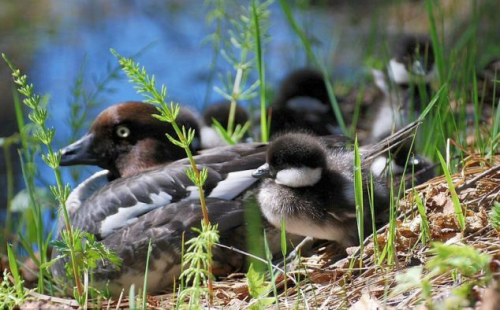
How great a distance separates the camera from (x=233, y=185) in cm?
402

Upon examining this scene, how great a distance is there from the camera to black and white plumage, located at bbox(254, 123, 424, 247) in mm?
3596

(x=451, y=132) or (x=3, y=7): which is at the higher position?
(x=3, y=7)

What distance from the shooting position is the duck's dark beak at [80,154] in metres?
4.60

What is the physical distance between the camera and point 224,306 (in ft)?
11.3

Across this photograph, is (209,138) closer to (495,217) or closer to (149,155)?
(149,155)

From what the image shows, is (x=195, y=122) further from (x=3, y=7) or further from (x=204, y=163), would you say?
(x=3, y=7)

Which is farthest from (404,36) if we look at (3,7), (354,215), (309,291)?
(3,7)

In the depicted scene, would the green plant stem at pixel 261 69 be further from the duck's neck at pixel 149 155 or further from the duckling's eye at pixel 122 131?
the duckling's eye at pixel 122 131

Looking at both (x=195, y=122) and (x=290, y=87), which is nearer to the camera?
(x=195, y=122)

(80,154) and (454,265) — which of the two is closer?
(454,265)

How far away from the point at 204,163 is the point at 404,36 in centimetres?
228

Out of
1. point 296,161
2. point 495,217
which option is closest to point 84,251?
point 296,161

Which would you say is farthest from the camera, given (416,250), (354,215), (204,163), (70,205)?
(70,205)

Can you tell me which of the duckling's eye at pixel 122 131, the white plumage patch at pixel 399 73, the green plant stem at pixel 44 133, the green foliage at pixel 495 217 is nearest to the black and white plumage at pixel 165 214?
the duckling's eye at pixel 122 131
